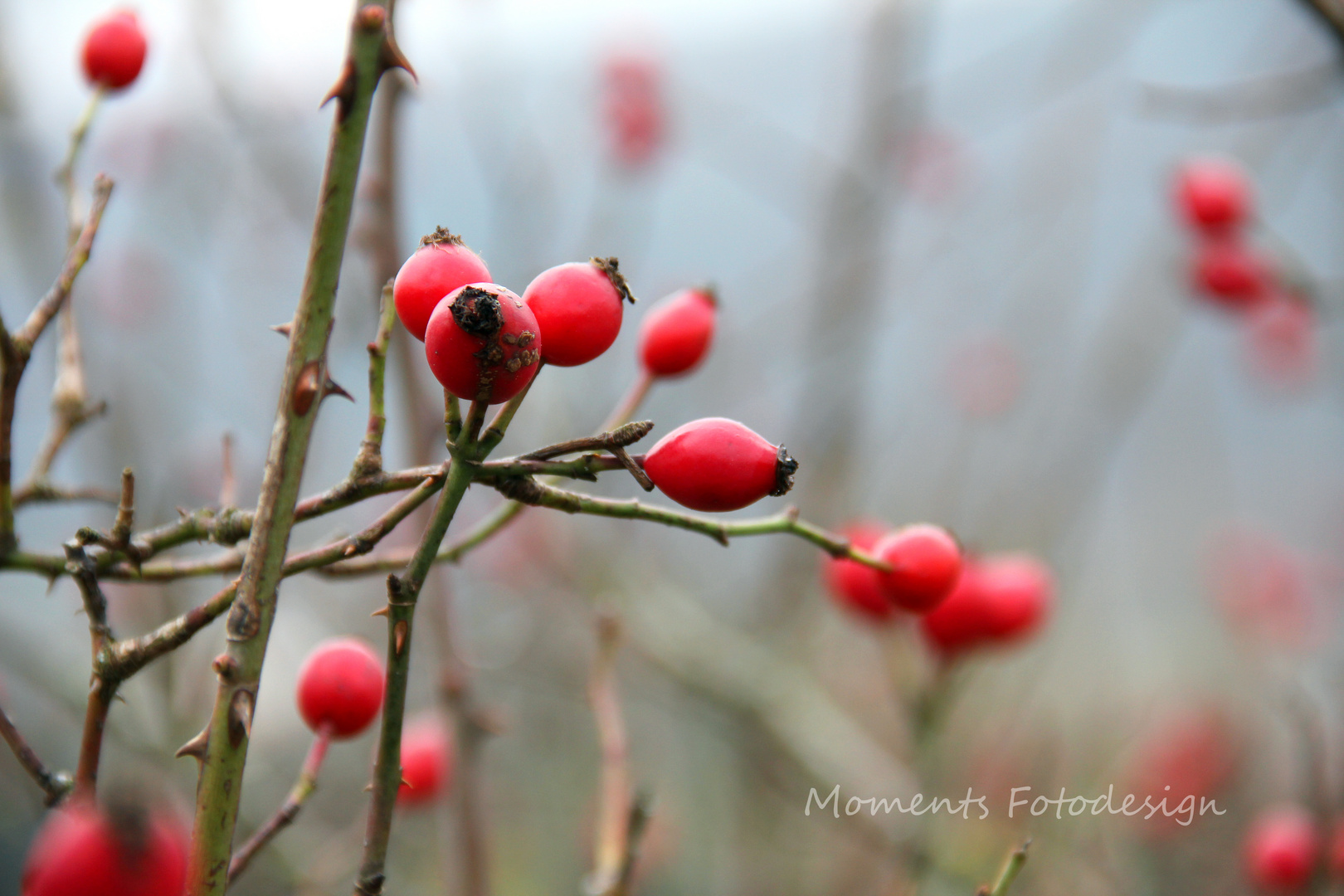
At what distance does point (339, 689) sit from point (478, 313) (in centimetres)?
48

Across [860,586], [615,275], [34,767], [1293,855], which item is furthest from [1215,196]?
[34,767]

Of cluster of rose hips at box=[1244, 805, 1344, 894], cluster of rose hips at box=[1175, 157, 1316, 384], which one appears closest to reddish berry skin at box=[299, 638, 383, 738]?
cluster of rose hips at box=[1244, 805, 1344, 894]

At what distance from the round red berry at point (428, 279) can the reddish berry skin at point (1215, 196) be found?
272 cm

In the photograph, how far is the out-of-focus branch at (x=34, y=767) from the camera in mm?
697

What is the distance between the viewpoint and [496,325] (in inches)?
27.0

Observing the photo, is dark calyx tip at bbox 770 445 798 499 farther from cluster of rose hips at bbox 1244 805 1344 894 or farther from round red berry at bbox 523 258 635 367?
cluster of rose hips at bbox 1244 805 1344 894

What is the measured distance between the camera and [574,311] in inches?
31.0

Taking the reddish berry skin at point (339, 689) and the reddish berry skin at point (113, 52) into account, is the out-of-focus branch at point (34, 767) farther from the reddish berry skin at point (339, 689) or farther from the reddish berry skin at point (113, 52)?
the reddish berry skin at point (113, 52)

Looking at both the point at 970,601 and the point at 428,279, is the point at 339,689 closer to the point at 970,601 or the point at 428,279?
the point at 428,279

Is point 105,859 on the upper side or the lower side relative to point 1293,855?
lower

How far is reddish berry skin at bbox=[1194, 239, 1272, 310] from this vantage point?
2816mm

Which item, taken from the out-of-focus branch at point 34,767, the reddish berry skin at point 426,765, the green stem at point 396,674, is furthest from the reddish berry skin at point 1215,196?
the out-of-focus branch at point 34,767

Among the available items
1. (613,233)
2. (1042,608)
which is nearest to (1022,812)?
(1042,608)

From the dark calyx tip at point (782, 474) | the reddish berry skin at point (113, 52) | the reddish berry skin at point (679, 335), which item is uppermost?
the reddish berry skin at point (113, 52)
